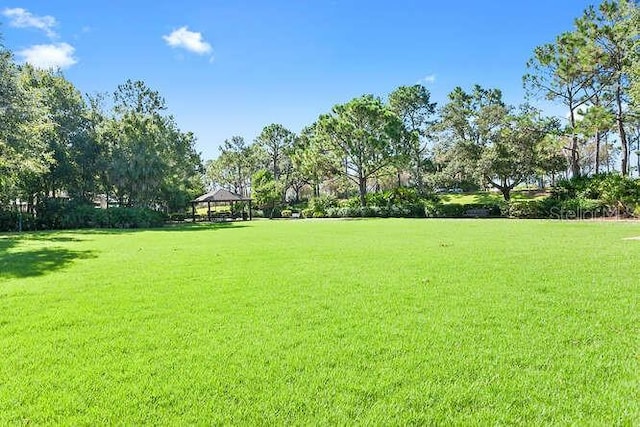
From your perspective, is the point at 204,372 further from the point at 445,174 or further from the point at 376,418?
the point at 445,174

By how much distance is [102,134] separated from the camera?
2881 centimetres

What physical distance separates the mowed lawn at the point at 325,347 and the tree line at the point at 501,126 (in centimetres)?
1995

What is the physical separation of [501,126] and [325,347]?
116ft

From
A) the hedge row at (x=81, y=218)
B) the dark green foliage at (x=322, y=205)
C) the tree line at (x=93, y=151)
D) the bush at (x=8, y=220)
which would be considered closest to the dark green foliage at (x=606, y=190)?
the dark green foliage at (x=322, y=205)

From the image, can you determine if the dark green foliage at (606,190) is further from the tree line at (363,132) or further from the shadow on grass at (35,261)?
the shadow on grass at (35,261)

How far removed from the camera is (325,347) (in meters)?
3.67

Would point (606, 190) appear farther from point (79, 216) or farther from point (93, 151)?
point (93, 151)

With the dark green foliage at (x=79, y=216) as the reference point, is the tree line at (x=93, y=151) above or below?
above

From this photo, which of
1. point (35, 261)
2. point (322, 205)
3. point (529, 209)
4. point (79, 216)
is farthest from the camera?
point (322, 205)

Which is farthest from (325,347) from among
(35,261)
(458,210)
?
(458,210)

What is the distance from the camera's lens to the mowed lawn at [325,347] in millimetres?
2680

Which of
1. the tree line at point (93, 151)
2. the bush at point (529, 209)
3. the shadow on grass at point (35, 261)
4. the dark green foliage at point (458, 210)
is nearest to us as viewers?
the shadow on grass at point (35, 261)

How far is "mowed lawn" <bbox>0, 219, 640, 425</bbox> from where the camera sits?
2.68 m

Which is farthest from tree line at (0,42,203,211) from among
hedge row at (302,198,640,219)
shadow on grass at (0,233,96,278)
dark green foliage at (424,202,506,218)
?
dark green foliage at (424,202,506,218)
